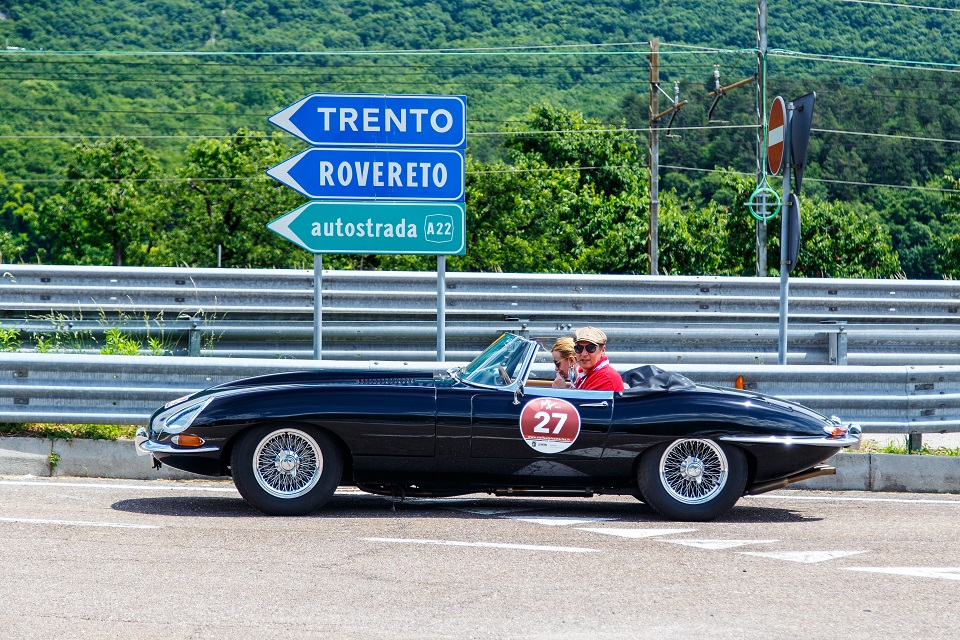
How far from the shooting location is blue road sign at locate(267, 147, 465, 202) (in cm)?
1041

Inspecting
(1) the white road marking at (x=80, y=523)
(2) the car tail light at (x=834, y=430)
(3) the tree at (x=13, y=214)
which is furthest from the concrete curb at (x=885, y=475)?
(3) the tree at (x=13, y=214)

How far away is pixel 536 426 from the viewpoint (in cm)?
693

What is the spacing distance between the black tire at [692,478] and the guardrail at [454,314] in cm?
421

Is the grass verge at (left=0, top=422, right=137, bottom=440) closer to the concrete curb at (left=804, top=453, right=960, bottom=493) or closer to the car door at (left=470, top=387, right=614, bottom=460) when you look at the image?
the car door at (left=470, top=387, right=614, bottom=460)

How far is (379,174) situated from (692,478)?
4617 mm

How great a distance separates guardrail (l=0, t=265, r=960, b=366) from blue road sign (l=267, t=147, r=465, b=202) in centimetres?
169

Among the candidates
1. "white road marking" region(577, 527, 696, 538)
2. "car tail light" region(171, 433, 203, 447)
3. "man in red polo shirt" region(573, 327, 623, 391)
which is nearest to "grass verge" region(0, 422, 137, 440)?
"car tail light" region(171, 433, 203, 447)

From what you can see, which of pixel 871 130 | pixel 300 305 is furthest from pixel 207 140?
pixel 300 305

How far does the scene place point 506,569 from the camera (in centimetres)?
565

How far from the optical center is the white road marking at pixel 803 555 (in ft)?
19.6

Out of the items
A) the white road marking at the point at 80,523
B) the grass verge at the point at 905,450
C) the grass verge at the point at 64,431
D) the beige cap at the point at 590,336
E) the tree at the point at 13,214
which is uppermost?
the tree at the point at 13,214

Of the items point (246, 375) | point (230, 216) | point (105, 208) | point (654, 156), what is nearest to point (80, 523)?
point (246, 375)

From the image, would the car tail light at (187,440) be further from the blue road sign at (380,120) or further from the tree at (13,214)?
the tree at (13,214)

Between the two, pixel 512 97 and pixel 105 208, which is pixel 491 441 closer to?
pixel 105 208
